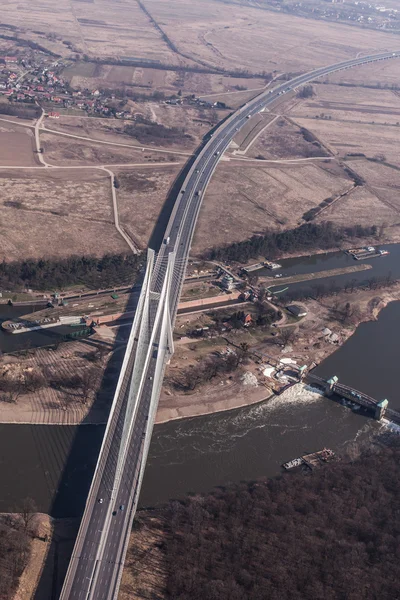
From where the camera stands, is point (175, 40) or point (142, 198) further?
point (175, 40)

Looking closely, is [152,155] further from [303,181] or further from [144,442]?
[144,442]

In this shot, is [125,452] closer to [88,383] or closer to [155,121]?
[88,383]

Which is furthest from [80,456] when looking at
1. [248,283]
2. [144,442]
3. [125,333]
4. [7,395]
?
[248,283]

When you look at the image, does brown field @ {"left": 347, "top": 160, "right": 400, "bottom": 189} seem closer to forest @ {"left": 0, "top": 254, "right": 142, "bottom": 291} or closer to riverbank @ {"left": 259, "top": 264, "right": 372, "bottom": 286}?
riverbank @ {"left": 259, "top": 264, "right": 372, "bottom": 286}

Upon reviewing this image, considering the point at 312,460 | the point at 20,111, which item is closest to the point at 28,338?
the point at 312,460

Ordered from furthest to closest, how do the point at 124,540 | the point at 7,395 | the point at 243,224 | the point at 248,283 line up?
1. the point at 243,224
2. the point at 248,283
3. the point at 7,395
4. the point at 124,540

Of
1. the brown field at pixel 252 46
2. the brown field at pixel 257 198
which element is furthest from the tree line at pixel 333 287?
the brown field at pixel 252 46
